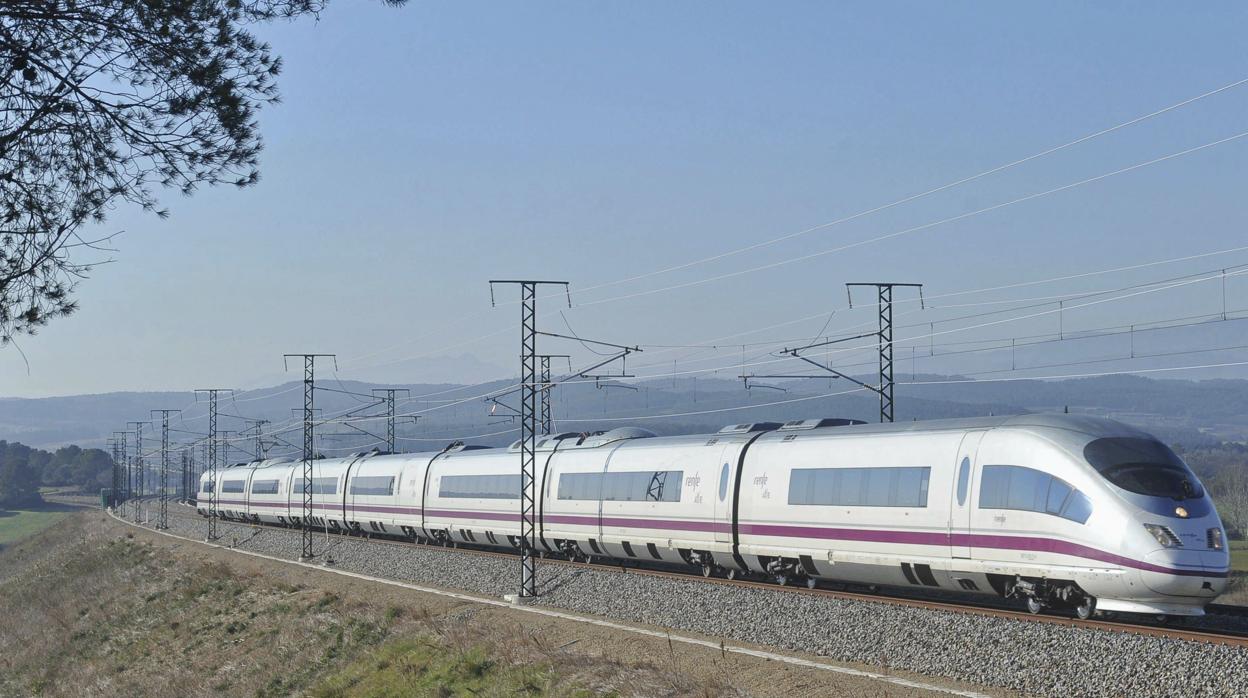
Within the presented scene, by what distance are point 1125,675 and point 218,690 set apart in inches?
986

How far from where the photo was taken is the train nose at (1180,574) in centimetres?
1978

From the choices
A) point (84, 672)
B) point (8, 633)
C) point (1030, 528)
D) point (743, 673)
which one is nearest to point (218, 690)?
point (84, 672)

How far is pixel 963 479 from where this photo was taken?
23.9m

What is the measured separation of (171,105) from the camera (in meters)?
17.6

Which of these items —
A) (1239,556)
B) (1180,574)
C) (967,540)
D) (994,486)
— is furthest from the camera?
(1239,556)

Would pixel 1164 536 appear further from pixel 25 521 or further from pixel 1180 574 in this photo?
pixel 25 521

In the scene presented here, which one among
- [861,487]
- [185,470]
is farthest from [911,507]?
[185,470]

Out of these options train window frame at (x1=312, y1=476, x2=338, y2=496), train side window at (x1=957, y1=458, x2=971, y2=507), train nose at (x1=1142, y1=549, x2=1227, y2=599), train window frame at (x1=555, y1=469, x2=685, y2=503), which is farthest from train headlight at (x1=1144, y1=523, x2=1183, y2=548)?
train window frame at (x1=312, y1=476, x2=338, y2=496)

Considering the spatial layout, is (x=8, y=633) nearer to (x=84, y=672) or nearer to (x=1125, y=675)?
(x=84, y=672)

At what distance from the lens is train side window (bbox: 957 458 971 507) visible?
78.0 feet

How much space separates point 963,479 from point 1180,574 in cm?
482

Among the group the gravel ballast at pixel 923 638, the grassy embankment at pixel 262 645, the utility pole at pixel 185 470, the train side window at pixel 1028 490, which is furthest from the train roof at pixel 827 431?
the utility pole at pixel 185 470

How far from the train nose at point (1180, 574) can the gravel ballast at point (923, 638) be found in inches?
74.5

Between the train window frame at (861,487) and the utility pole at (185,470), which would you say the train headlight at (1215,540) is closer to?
the train window frame at (861,487)
